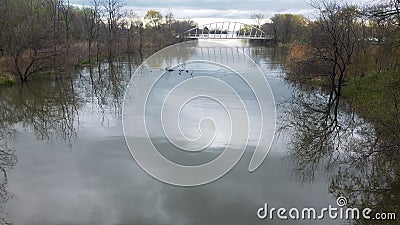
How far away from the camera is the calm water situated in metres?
6.17

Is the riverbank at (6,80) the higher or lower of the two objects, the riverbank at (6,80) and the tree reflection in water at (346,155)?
the higher

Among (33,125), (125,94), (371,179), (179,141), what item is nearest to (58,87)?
(125,94)

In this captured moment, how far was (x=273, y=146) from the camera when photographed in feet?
31.6

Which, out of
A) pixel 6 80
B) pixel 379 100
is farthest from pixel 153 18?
pixel 379 100

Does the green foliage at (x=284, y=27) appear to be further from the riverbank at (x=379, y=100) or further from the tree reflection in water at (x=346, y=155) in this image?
the tree reflection in water at (x=346, y=155)

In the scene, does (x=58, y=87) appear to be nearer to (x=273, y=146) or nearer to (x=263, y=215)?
(x=273, y=146)

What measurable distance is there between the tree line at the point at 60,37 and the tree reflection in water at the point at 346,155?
14.5 metres

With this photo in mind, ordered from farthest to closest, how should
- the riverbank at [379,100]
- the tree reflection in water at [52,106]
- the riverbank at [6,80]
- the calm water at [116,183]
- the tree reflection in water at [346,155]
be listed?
the riverbank at [6,80]
the tree reflection in water at [52,106]
the riverbank at [379,100]
the tree reflection in water at [346,155]
the calm water at [116,183]

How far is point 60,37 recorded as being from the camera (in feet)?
81.1

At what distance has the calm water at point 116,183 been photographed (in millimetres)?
6169

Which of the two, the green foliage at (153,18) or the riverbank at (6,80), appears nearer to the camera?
the riverbank at (6,80)

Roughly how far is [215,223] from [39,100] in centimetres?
1192

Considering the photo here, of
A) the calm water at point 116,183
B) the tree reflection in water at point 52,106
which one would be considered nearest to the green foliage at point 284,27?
the tree reflection in water at point 52,106

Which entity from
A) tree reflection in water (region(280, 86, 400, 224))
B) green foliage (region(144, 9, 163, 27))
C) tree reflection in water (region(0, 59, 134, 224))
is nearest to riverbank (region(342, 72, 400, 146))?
tree reflection in water (region(280, 86, 400, 224))
